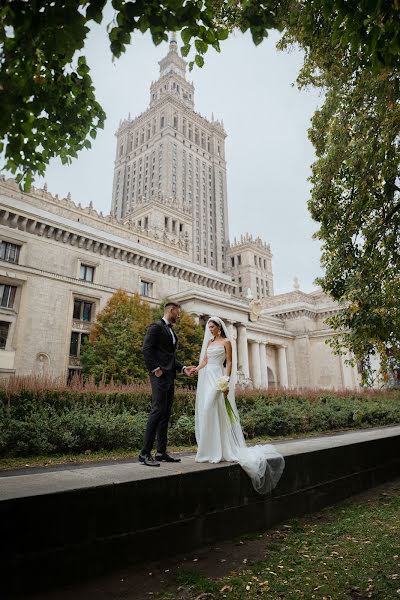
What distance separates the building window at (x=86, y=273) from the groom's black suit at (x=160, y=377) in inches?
1142

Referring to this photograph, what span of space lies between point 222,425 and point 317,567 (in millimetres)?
2028

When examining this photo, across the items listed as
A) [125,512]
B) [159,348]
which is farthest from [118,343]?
[125,512]

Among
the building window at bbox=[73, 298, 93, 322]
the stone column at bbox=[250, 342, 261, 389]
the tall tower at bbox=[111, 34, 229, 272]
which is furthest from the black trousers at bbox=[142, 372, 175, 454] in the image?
the tall tower at bbox=[111, 34, 229, 272]

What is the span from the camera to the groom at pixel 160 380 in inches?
205

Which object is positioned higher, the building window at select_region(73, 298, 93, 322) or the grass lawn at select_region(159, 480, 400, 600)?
the building window at select_region(73, 298, 93, 322)

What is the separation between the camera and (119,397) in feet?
43.4

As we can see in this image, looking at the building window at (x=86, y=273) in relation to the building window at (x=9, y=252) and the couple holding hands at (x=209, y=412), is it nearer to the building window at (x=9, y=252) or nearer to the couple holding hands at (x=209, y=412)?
the building window at (x=9, y=252)

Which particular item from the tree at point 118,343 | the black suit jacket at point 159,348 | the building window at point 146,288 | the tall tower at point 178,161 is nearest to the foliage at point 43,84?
the black suit jacket at point 159,348

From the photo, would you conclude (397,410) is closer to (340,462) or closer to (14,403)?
(340,462)

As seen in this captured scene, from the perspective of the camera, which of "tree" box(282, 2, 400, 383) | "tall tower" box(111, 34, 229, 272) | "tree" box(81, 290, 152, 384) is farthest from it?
"tall tower" box(111, 34, 229, 272)

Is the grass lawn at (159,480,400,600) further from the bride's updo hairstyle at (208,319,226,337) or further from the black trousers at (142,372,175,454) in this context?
the bride's updo hairstyle at (208,319,226,337)

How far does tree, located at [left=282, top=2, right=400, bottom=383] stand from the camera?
27.3ft

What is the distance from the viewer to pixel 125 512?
3.56m

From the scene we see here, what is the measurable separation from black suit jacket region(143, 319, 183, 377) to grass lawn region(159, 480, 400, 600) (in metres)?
2.43
